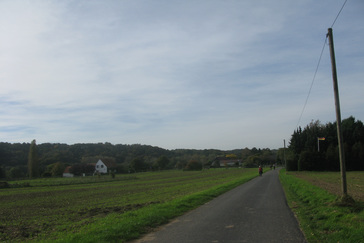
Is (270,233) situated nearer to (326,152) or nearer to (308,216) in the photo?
(308,216)

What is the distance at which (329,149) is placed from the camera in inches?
2509

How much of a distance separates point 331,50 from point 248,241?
9149mm

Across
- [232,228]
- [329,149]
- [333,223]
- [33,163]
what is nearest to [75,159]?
[33,163]

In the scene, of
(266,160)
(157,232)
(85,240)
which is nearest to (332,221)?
(157,232)

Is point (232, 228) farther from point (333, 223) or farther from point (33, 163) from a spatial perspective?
point (33, 163)

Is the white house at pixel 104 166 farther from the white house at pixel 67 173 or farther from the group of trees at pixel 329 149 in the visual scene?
the group of trees at pixel 329 149

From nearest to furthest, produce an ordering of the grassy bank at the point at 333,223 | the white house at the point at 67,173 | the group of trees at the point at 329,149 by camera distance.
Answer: the grassy bank at the point at 333,223 < the group of trees at the point at 329,149 < the white house at the point at 67,173

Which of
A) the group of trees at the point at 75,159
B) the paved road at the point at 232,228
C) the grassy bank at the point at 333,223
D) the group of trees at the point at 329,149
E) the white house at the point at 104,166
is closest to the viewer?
the grassy bank at the point at 333,223

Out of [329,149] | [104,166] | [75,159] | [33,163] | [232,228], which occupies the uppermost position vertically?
[329,149]

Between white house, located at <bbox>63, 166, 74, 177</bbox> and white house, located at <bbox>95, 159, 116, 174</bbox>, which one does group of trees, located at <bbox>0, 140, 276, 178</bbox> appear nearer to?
white house, located at <bbox>63, 166, 74, 177</bbox>

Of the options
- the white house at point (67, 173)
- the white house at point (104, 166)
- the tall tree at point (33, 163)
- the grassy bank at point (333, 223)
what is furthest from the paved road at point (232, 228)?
the white house at point (104, 166)

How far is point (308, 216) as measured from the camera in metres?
10.5

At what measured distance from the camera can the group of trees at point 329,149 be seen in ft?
201

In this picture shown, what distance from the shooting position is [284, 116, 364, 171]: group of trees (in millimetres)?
61312
